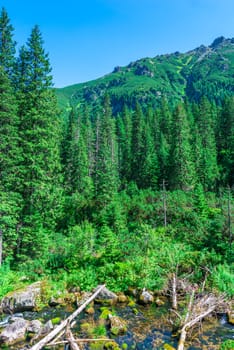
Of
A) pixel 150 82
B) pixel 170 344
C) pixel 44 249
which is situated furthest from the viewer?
pixel 150 82

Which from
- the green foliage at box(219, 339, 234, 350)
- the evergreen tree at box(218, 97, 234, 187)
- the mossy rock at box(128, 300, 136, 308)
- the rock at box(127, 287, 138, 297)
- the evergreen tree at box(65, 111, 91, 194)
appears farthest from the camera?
the evergreen tree at box(218, 97, 234, 187)

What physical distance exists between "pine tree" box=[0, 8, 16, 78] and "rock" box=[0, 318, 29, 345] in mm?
17327

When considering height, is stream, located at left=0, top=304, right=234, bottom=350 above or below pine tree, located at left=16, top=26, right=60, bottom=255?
below

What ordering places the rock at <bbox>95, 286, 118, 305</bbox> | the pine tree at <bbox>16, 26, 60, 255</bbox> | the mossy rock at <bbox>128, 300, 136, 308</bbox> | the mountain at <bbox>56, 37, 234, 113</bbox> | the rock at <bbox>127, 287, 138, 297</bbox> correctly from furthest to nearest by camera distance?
the mountain at <bbox>56, 37, 234, 113</bbox>
the pine tree at <bbox>16, 26, 60, 255</bbox>
the rock at <bbox>127, 287, 138, 297</bbox>
the rock at <bbox>95, 286, 118, 305</bbox>
the mossy rock at <bbox>128, 300, 136, 308</bbox>

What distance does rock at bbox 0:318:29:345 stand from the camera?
10234mm

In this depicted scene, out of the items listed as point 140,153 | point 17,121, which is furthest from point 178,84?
point 17,121

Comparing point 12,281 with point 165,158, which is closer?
point 12,281

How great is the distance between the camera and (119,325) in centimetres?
1126

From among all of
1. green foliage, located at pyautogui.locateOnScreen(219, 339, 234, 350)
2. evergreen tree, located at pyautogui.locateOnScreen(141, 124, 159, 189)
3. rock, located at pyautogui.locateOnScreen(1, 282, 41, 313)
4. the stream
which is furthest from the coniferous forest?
evergreen tree, located at pyautogui.locateOnScreen(141, 124, 159, 189)

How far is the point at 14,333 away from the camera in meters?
10.5

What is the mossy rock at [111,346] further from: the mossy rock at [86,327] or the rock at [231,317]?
the rock at [231,317]

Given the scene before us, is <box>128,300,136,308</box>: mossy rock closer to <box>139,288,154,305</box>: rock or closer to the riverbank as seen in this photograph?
the riverbank

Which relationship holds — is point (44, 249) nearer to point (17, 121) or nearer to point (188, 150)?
point (17, 121)

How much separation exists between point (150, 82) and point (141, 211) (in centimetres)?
16507
